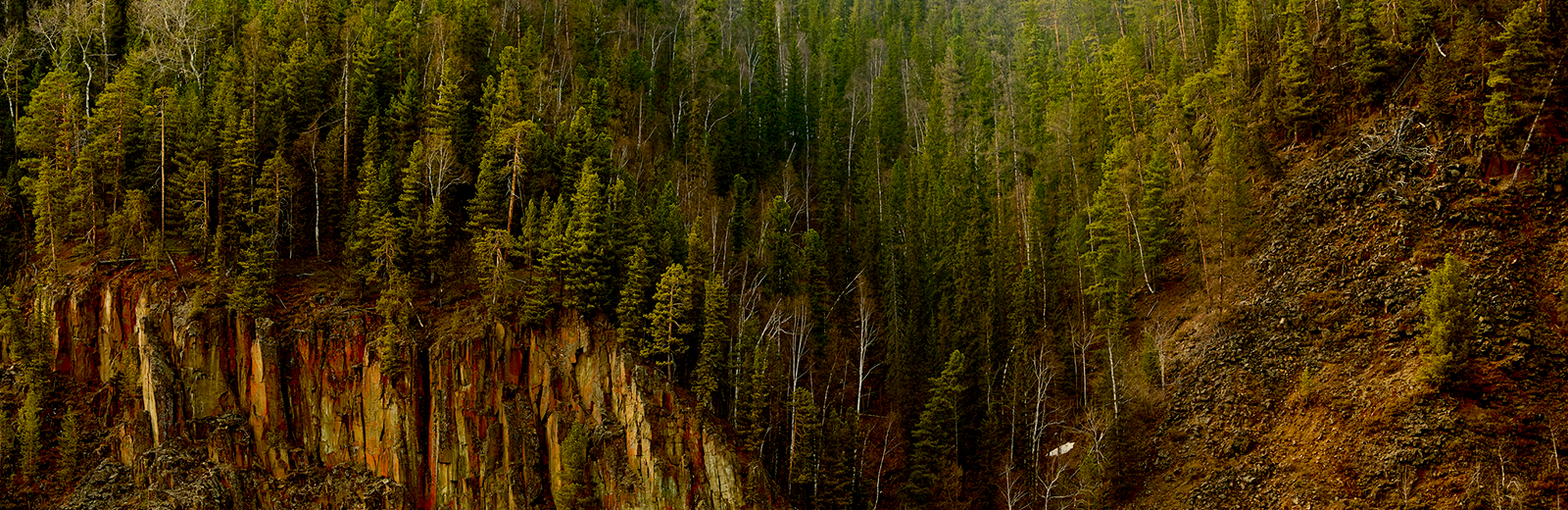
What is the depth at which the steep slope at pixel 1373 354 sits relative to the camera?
130 ft

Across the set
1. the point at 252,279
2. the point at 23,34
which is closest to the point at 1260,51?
the point at 252,279

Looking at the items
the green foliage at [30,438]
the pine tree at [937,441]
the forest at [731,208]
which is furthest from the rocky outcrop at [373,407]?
the pine tree at [937,441]

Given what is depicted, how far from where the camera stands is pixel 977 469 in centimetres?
5606

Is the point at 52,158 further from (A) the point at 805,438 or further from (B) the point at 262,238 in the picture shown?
(A) the point at 805,438

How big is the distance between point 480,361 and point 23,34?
36.3m

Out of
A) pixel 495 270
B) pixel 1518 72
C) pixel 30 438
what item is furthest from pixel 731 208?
pixel 1518 72

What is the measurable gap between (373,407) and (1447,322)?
144 feet

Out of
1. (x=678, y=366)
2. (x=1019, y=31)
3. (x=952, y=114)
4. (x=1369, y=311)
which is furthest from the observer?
(x=1019, y=31)

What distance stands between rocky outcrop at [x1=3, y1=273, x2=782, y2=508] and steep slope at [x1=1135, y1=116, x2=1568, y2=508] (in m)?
20.4

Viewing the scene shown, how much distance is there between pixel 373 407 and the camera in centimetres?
5100

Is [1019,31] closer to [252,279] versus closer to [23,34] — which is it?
[252,279]

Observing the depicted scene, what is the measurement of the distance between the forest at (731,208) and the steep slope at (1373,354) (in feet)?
5.73

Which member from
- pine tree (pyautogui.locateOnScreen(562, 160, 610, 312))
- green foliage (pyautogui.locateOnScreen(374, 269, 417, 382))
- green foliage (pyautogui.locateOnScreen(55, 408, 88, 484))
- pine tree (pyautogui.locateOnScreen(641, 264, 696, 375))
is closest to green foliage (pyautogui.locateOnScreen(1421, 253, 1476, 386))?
pine tree (pyautogui.locateOnScreen(641, 264, 696, 375))

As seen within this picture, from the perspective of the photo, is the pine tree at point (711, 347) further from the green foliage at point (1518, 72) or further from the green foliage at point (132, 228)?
the green foliage at point (1518, 72)
